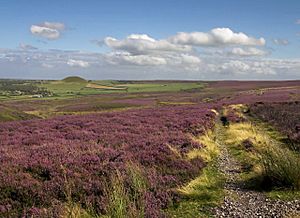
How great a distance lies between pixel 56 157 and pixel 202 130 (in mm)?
13615

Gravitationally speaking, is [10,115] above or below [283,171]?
below

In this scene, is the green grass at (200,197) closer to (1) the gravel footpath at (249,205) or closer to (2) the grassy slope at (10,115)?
(1) the gravel footpath at (249,205)

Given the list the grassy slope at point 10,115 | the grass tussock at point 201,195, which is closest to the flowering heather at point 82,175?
the grass tussock at point 201,195

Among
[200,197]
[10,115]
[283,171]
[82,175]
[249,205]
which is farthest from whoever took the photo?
[10,115]

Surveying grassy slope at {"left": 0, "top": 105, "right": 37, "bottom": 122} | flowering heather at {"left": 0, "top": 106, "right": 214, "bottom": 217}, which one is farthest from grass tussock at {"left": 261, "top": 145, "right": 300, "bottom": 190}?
grassy slope at {"left": 0, "top": 105, "right": 37, "bottom": 122}

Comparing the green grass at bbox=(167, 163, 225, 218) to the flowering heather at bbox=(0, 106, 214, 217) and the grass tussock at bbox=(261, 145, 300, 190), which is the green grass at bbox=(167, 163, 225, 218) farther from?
the grass tussock at bbox=(261, 145, 300, 190)

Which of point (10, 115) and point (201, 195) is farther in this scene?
point (10, 115)

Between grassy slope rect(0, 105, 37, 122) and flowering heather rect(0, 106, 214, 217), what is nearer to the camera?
flowering heather rect(0, 106, 214, 217)

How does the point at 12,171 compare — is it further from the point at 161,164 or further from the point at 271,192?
the point at 271,192

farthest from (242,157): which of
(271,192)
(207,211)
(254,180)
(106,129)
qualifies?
(106,129)

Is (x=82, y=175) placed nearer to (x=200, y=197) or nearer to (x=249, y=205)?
(x=200, y=197)

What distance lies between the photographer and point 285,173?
36.0 feet

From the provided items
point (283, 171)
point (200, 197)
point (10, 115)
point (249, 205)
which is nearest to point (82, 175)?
point (200, 197)

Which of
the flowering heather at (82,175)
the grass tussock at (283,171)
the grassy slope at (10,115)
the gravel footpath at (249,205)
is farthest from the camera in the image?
the grassy slope at (10,115)
